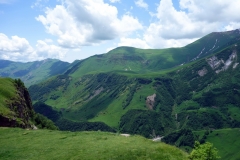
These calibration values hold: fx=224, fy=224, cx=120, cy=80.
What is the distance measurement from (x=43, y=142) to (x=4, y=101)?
44.2 metres

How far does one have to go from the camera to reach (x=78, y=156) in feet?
143

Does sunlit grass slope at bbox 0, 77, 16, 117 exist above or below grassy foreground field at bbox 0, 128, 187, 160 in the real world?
above

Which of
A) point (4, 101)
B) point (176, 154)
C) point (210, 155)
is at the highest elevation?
point (4, 101)

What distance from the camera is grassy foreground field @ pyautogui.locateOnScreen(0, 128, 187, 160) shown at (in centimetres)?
4372

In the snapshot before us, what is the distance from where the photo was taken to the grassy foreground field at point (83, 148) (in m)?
43.7

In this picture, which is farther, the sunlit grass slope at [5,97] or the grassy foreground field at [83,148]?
the sunlit grass slope at [5,97]

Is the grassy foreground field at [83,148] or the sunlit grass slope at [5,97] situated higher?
the sunlit grass slope at [5,97]

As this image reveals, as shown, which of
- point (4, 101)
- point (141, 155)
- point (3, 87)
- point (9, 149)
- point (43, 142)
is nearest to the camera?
point (141, 155)

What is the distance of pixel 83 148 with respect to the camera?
47.3 m

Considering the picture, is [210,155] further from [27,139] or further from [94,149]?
[27,139]

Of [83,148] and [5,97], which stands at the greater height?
[5,97]

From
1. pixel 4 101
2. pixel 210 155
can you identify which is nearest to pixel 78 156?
pixel 210 155

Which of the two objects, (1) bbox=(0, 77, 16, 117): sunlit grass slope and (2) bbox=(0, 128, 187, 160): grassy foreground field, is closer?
(2) bbox=(0, 128, 187, 160): grassy foreground field

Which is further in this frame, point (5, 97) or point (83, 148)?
point (5, 97)
